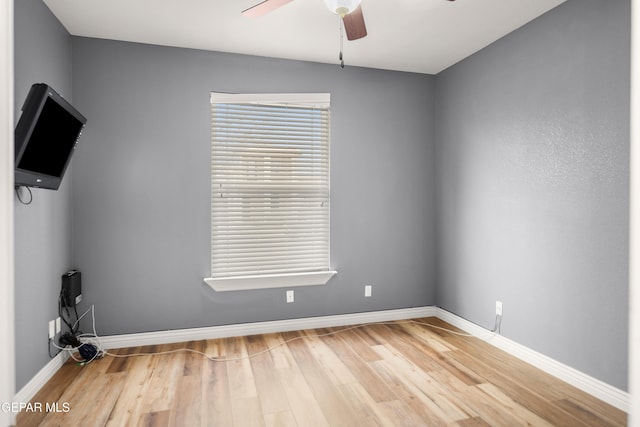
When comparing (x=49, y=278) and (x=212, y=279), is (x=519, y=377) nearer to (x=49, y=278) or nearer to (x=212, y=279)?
(x=212, y=279)

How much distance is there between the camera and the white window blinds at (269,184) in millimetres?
3398

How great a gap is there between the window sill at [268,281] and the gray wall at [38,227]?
116 centimetres

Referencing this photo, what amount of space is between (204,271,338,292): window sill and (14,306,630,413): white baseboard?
0.35 m

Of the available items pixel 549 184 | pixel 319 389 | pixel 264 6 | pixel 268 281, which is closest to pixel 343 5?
pixel 264 6

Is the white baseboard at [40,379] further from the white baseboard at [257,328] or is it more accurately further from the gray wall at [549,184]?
the gray wall at [549,184]

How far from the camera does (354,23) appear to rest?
220cm

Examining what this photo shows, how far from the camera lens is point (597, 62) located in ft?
7.77

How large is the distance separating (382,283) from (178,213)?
2139 mm

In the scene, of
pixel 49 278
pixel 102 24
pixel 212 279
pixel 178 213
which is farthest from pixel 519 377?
pixel 102 24

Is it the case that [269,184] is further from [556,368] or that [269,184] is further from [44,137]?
[556,368]

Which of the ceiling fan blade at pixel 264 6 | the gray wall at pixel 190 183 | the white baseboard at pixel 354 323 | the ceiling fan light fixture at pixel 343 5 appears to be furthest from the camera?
the gray wall at pixel 190 183

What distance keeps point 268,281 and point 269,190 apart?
86 centimetres

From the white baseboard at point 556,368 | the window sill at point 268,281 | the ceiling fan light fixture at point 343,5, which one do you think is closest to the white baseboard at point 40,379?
the window sill at point 268,281

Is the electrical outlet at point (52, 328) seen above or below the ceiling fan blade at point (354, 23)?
below
